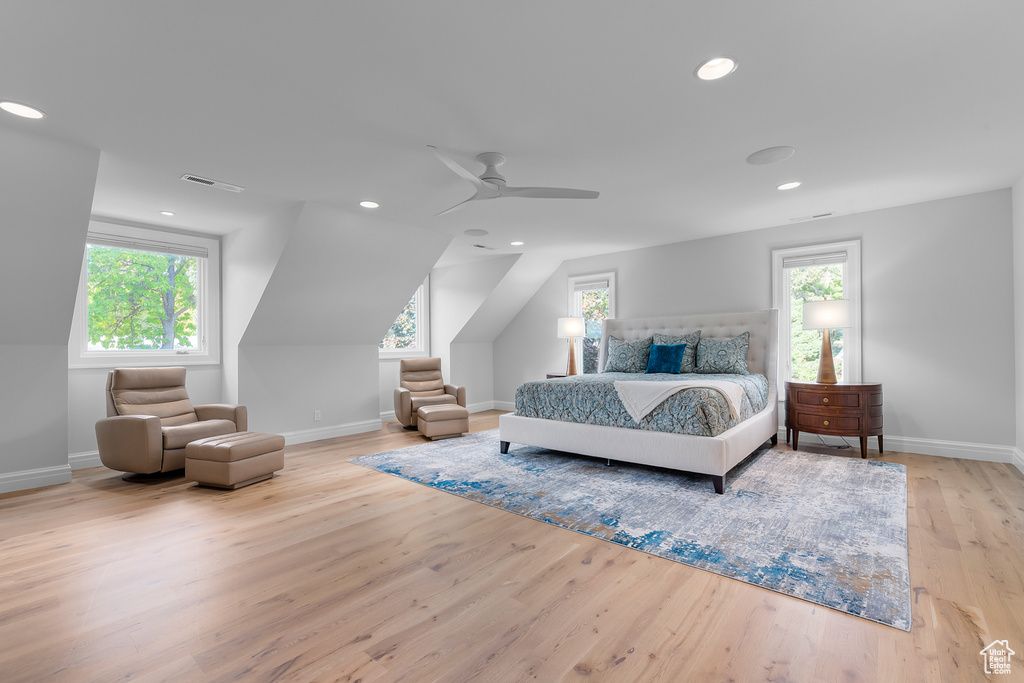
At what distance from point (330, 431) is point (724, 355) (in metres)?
4.49

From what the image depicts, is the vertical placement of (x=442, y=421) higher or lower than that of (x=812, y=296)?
lower

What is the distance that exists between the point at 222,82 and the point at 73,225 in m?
2.04

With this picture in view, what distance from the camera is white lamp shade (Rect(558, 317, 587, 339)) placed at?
6504 mm

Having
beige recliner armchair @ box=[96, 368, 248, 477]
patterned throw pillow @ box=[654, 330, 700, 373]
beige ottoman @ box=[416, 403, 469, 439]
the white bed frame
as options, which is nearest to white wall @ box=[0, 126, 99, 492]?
beige recliner armchair @ box=[96, 368, 248, 477]

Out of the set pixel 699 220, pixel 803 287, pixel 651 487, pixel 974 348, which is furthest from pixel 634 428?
pixel 974 348

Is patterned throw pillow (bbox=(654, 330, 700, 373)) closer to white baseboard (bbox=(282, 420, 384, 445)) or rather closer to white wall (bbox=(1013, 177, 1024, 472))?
white wall (bbox=(1013, 177, 1024, 472))

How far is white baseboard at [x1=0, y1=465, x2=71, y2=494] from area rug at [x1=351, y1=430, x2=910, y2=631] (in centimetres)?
227

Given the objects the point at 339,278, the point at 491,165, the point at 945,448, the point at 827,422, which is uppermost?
the point at 491,165

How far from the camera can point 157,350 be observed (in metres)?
4.97

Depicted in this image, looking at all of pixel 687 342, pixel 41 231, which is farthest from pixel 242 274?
pixel 687 342

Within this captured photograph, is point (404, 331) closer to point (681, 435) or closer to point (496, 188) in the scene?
point (496, 188)

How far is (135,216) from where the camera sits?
460 centimetres

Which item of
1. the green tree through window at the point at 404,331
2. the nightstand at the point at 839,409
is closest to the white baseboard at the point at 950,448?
the nightstand at the point at 839,409

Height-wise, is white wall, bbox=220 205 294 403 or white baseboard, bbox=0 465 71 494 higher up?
white wall, bbox=220 205 294 403
